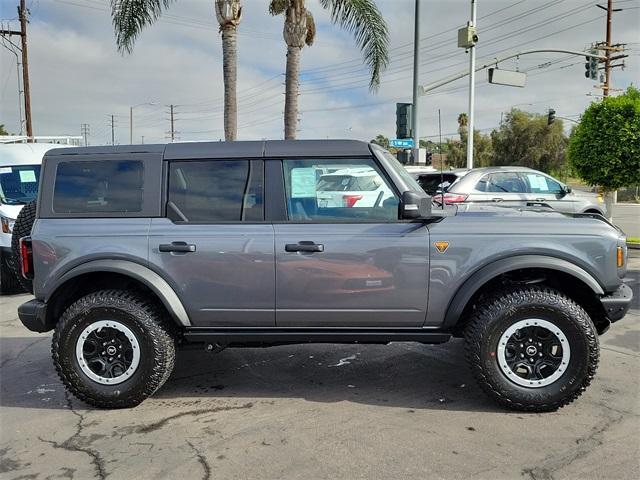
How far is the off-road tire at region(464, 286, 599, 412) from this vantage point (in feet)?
12.9

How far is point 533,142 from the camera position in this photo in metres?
54.6

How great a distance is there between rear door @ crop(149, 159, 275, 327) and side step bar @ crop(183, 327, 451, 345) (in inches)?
2.8

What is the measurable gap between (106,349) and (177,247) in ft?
3.21

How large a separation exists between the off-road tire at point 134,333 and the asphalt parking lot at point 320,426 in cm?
15

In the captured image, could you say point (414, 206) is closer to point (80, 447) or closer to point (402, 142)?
point (80, 447)

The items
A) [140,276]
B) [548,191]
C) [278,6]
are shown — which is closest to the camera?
[140,276]

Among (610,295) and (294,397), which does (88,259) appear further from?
(610,295)

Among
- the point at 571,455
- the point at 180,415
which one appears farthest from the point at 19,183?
the point at 571,455

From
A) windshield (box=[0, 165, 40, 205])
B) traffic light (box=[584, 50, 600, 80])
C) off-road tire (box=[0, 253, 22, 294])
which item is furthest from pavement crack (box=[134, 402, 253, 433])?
traffic light (box=[584, 50, 600, 80])

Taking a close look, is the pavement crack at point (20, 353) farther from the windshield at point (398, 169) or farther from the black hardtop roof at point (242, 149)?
the windshield at point (398, 169)

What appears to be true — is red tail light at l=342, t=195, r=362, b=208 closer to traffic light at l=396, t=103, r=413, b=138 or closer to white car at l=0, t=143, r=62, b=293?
white car at l=0, t=143, r=62, b=293

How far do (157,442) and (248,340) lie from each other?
956 millimetres

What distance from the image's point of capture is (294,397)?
14.6 ft

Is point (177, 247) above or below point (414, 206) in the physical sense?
below
